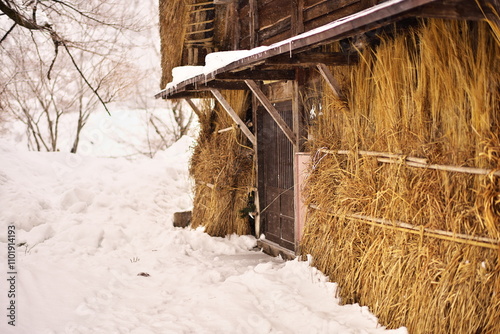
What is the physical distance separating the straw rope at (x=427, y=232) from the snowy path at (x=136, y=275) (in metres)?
0.77

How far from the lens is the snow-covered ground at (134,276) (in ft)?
14.1

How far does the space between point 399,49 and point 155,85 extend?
67.0 ft

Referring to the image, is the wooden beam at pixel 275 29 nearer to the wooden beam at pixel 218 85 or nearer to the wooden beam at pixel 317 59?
the wooden beam at pixel 218 85

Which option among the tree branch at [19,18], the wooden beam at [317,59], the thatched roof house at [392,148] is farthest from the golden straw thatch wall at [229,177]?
the wooden beam at [317,59]

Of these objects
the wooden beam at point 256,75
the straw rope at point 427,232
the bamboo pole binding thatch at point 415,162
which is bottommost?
the straw rope at point 427,232

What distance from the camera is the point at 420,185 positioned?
12.4ft

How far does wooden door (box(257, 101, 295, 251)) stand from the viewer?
21.9 ft

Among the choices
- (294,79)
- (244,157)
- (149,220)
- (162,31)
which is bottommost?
(149,220)

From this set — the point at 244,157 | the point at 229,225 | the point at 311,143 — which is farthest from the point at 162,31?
the point at 311,143

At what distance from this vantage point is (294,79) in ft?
19.9

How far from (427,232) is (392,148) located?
2.67ft

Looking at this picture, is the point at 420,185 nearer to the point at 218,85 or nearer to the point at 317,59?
the point at 317,59

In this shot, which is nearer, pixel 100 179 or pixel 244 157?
pixel 244 157

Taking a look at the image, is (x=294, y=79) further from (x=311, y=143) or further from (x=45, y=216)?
(x=45, y=216)
